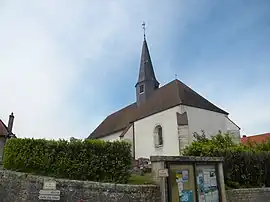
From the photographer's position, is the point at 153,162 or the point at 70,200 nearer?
the point at 70,200

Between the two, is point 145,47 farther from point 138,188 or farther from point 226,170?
point 138,188

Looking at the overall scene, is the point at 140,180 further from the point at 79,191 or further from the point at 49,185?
the point at 49,185

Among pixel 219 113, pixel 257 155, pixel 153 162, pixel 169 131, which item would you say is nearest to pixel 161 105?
pixel 169 131

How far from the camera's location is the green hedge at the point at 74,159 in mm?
7484

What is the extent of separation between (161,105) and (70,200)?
14.5 m

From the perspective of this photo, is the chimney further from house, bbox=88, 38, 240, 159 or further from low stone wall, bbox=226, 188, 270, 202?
low stone wall, bbox=226, 188, 270, 202

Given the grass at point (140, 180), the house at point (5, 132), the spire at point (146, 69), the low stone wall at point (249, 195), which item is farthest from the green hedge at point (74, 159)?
the spire at point (146, 69)

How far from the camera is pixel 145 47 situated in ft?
96.6

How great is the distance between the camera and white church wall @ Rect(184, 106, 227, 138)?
61.4 feet

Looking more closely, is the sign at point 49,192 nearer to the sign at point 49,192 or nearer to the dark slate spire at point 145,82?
the sign at point 49,192

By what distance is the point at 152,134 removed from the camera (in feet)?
67.5

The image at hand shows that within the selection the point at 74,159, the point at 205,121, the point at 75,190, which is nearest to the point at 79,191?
the point at 75,190

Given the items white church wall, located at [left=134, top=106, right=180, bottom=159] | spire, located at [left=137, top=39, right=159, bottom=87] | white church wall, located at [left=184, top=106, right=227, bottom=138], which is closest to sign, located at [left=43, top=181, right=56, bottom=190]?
white church wall, located at [left=134, top=106, right=180, bottom=159]

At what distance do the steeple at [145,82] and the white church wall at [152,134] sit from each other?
13.6 feet
